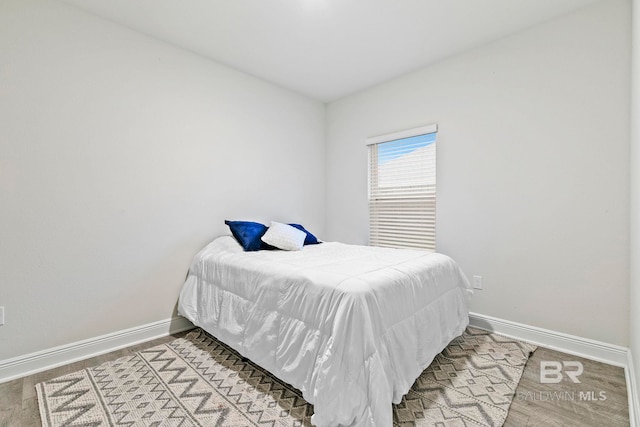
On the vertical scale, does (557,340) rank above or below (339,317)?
below

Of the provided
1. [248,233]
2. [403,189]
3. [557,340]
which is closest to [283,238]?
[248,233]

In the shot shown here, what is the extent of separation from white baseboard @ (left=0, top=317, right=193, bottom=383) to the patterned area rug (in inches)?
9.3

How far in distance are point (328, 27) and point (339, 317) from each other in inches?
88.2

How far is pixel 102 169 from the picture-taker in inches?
88.7

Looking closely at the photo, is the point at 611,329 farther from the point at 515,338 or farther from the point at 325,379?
the point at 325,379

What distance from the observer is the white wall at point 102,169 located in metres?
1.93

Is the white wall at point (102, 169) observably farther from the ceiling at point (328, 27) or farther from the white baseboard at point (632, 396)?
the white baseboard at point (632, 396)

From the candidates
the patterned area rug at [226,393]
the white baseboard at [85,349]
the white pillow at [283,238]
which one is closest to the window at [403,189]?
the white pillow at [283,238]

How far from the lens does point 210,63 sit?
2896mm

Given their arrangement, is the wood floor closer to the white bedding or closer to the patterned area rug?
the patterned area rug

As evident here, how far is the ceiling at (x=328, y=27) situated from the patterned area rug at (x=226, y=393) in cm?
256

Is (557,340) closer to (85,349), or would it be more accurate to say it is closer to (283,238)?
(283,238)

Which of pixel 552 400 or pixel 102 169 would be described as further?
pixel 102 169

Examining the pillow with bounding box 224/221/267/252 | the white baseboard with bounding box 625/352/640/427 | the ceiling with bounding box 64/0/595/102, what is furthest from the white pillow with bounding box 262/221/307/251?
the white baseboard with bounding box 625/352/640/427
